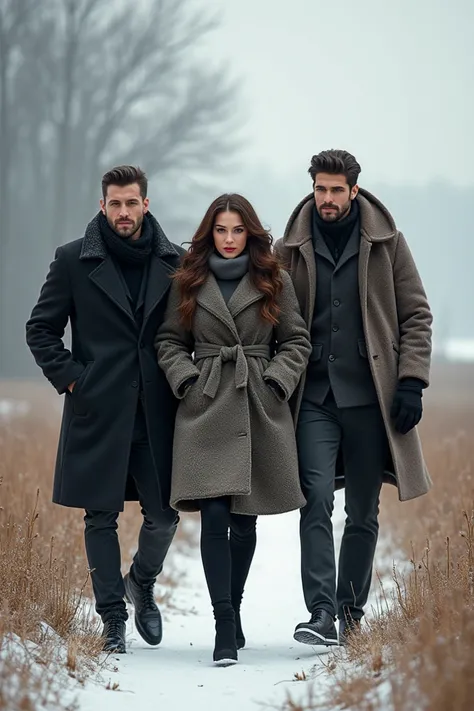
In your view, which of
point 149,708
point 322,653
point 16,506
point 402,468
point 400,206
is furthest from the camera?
point 400,206

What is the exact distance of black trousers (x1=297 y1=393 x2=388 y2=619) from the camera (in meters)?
5.14

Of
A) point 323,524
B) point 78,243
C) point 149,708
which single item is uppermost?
point 78,243

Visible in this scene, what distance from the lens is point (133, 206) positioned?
514 centimetres

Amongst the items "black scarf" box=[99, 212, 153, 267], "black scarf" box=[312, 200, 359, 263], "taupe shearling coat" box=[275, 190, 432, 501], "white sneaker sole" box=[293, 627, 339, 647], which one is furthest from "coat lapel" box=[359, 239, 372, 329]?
"white sneaker sole" box=[293, 627, 339, 647]

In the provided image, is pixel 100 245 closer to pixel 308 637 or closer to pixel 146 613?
pixel 146 613

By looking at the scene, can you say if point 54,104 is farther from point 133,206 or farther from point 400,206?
point 400,206

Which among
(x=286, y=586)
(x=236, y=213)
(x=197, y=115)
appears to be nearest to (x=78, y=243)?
(x=236, y=213)

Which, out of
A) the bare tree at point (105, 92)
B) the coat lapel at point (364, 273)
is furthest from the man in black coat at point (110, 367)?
the bare tree at point (105, 92)

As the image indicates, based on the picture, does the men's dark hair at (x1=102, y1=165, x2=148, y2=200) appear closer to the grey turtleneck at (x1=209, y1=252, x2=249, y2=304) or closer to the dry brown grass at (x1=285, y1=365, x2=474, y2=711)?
the grey turtleneck at (x1=209, y1=252, x2=249, y2=304)

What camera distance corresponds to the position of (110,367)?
17.0ft

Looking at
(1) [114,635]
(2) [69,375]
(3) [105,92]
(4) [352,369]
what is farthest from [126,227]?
(3) [105,92]

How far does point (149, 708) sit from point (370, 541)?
1.71 m

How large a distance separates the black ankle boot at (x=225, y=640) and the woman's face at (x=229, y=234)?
1.50 m

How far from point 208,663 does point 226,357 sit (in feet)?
4.17
